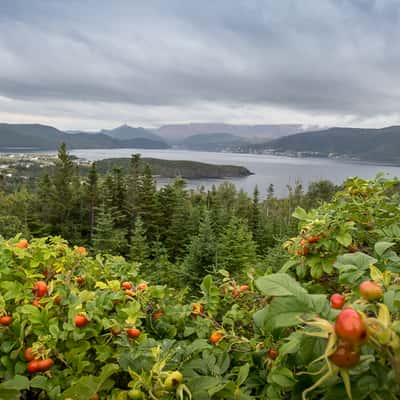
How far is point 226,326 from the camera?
201 cm

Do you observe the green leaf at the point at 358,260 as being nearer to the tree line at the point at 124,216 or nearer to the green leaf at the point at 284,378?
the green leaf at the point at 284,378

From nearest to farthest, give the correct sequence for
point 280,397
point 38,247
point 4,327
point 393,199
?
1. point 280,397
2. point 4,327
3. point 38,247
4. point 393,199

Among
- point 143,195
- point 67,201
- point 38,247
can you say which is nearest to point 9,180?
point 67,201

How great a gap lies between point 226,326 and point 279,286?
130 centimetres

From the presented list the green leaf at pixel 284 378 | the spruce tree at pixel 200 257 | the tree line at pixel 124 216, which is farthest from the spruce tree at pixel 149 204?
the green leaf at pixel 284 378

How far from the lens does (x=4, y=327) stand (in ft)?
5.23

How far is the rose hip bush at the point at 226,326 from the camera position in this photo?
76cm

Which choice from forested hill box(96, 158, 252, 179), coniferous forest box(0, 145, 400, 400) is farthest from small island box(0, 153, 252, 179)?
coniferous forest box(0, 145, 400, 400)

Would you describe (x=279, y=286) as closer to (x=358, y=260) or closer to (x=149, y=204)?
(x=358, y=260)

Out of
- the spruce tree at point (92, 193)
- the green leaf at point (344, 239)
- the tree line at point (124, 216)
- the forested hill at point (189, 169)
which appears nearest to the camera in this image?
the green leaf at point (344, 239)

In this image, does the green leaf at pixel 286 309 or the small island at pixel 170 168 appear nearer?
the green leaf at pixel 286 309

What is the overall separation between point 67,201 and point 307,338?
34.1 metres

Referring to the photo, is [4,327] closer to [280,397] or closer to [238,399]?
Result: [238,399]

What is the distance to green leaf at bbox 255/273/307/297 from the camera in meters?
0.80
